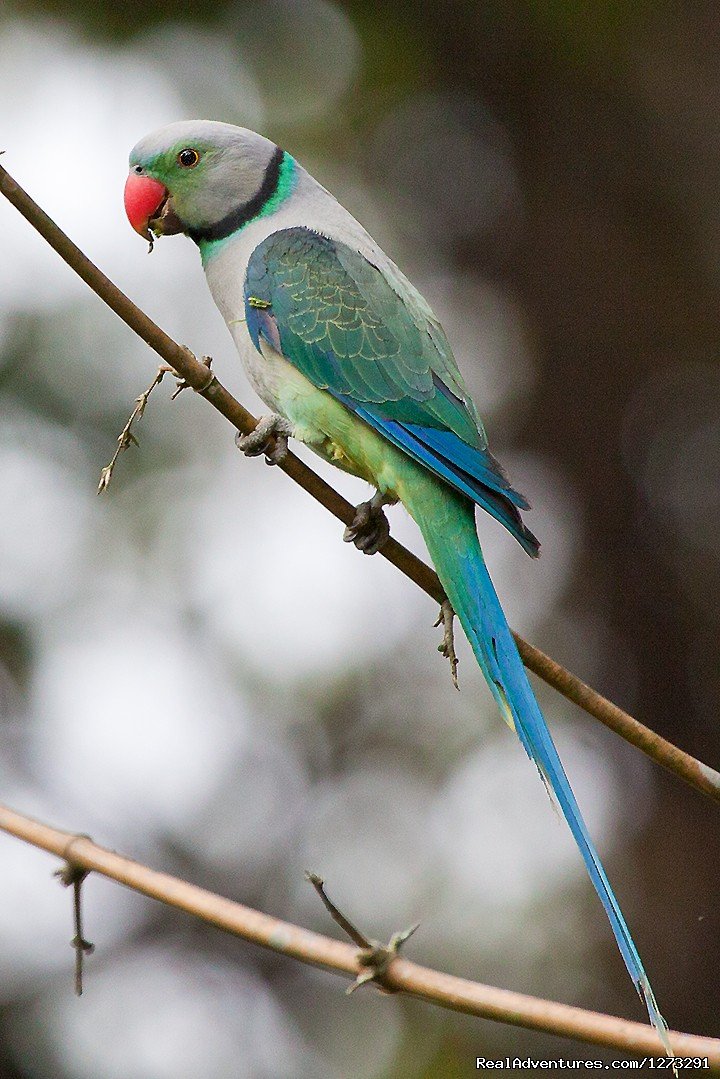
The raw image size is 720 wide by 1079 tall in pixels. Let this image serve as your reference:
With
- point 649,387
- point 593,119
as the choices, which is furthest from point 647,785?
point 593,119

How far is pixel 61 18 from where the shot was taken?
466 cm

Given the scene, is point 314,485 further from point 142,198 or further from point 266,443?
point 142,198

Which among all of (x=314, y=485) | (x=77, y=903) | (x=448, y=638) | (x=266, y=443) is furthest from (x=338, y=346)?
(x=77, y=903)

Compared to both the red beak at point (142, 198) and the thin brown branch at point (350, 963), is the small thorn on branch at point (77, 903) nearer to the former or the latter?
the thin brown branch at point (350, 963)

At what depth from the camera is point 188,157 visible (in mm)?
2990

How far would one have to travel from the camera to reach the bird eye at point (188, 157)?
299 centimetres

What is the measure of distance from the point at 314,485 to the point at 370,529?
407mm

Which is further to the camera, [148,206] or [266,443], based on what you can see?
[148,206]

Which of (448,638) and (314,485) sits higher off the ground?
(314,485)

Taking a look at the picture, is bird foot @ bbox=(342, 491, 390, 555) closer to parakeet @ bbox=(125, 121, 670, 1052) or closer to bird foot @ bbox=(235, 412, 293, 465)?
parakeet @ bbox=(125, 121, 670, 1052)

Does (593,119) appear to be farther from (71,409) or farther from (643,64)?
(71,409)

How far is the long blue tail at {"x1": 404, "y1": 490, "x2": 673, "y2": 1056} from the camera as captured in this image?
1982 mm

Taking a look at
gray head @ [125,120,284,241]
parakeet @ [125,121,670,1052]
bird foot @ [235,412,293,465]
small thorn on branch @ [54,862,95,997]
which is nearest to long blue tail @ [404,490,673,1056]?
parakeet @ [125,121,670,1052]

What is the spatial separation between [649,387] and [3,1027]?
353cm
